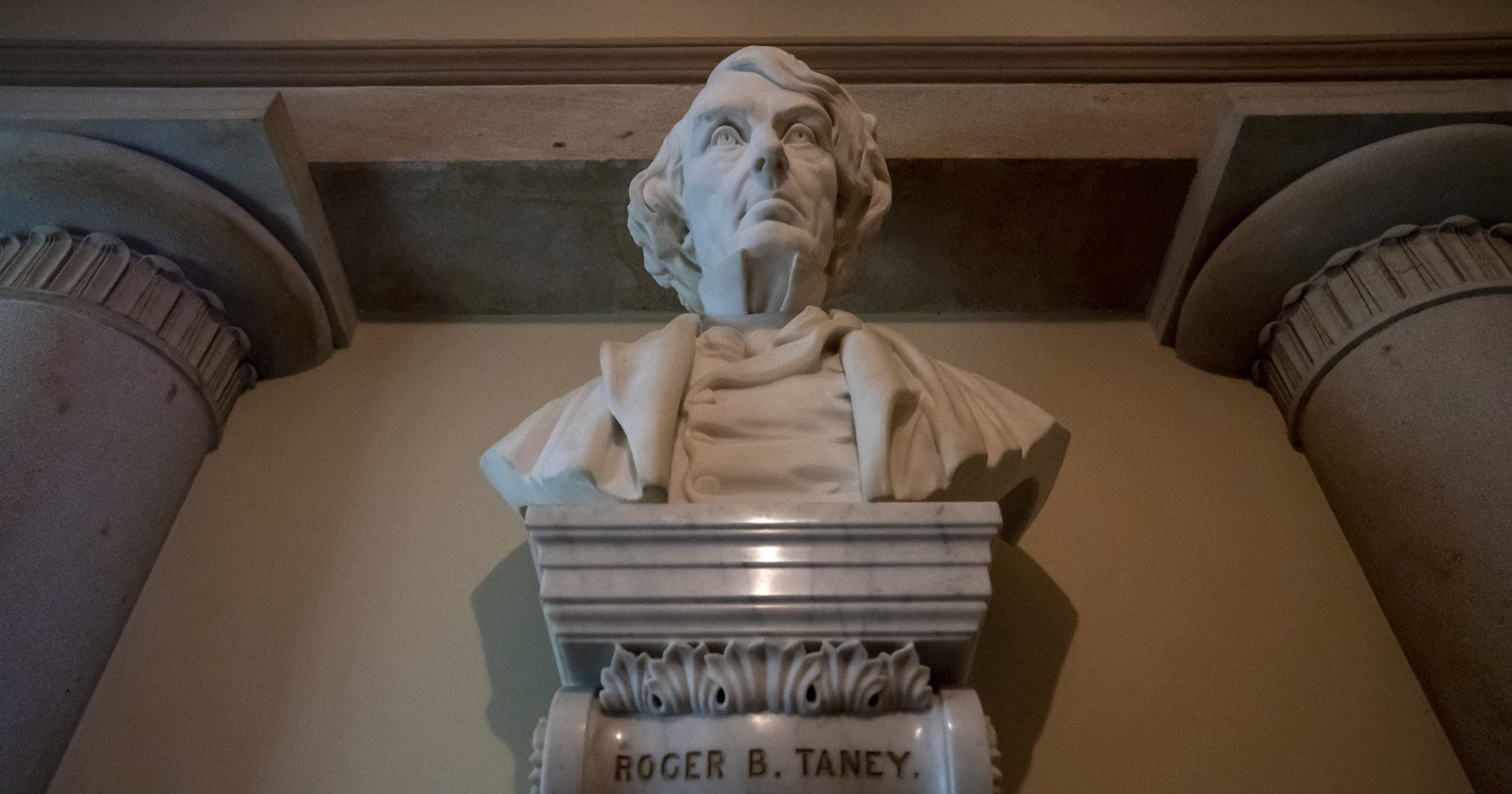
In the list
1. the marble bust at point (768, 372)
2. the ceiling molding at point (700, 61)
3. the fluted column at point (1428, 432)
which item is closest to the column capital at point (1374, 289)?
the fluted column at point (1428, 432)

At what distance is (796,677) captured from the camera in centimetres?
175

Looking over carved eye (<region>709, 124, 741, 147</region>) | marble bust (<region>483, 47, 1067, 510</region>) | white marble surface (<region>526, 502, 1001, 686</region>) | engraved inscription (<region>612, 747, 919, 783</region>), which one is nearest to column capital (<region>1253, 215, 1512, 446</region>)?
marble bust (<region>483, 47, 1067, 510</region>)

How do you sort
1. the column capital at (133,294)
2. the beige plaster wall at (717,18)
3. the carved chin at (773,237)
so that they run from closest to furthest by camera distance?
the carved chin at (773,237) → the column capital at (133,294) → the beige plaster wall at (717,18)

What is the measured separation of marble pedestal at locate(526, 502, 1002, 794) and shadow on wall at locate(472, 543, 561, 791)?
0.84 m

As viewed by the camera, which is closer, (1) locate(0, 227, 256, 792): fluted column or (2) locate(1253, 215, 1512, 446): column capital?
(1) locate(0, 227, 256, 792): fluted column

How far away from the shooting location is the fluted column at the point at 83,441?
251 cm

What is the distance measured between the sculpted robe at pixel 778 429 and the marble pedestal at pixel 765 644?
18 cm

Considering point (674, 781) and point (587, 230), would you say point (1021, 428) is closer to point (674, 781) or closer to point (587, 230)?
point (674, 781)

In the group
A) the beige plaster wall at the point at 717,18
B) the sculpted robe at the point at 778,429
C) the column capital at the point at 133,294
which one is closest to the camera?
the sculpted robe at the point at 778,429

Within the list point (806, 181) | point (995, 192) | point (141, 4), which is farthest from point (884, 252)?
point (141, 4)

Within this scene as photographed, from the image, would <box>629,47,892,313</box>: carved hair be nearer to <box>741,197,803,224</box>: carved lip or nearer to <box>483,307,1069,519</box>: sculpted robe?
<box>741,197,803,224</box>: carved lip

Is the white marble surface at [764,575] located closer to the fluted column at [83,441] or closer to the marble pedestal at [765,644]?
the marble pedestal at [765,644]

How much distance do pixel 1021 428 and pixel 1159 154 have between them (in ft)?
5.24

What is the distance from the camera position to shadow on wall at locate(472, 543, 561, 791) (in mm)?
2609
